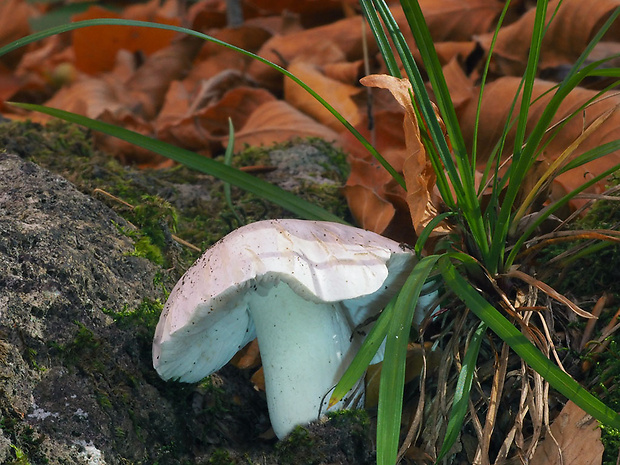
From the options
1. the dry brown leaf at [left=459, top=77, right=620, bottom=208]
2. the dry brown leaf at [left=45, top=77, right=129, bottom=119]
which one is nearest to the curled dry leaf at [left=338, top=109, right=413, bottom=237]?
the dry brown leaf at [left=459, top=77, right=620, bottom=208]

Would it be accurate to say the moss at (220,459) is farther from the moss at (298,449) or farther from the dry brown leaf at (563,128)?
the dry brown leaf at (563,128)

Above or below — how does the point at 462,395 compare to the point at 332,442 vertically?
above

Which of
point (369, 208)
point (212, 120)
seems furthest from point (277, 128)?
point (369, 208)

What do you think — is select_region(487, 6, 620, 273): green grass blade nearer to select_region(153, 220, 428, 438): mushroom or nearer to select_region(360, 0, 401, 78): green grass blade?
select_region(153, 220, 428, 438): mushroom

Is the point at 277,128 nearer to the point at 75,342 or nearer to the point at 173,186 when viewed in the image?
the point at 173,186

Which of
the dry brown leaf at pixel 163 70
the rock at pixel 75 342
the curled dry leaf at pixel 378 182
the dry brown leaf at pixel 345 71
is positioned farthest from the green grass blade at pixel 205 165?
the dry brown leaf at pixel 163 70
